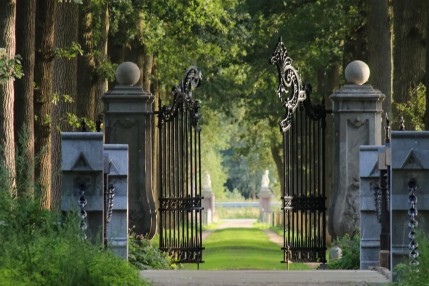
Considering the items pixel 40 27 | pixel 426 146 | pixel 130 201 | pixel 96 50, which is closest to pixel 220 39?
pixel 96 50

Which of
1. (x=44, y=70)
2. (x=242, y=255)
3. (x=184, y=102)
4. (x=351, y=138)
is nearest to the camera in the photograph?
(x=351, y=138)

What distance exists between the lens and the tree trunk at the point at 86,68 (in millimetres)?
29047

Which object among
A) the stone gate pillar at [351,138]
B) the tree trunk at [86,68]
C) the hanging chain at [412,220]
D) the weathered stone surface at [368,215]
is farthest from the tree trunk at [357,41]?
the hanging chain at [412,220]

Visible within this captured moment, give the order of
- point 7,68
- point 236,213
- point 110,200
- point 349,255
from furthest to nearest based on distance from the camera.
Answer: point 236,213 → point 349,255 → point 7,68 → point 110,200

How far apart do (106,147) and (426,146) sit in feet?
17.0

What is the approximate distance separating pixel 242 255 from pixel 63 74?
1082cm

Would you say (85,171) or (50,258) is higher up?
(85,171)

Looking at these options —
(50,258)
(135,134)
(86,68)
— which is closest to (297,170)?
(135,134)

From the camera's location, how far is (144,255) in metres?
20.8

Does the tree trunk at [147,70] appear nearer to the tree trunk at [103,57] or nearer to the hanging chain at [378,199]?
the tree trunk at [103,57]

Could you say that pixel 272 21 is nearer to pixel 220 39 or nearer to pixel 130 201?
pixel 220 39

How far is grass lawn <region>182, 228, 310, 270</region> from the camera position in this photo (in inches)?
1185

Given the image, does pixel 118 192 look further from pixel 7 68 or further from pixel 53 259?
pixel 53 259

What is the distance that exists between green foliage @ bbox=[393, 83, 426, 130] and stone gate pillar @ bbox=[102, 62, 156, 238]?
21.6 feet
